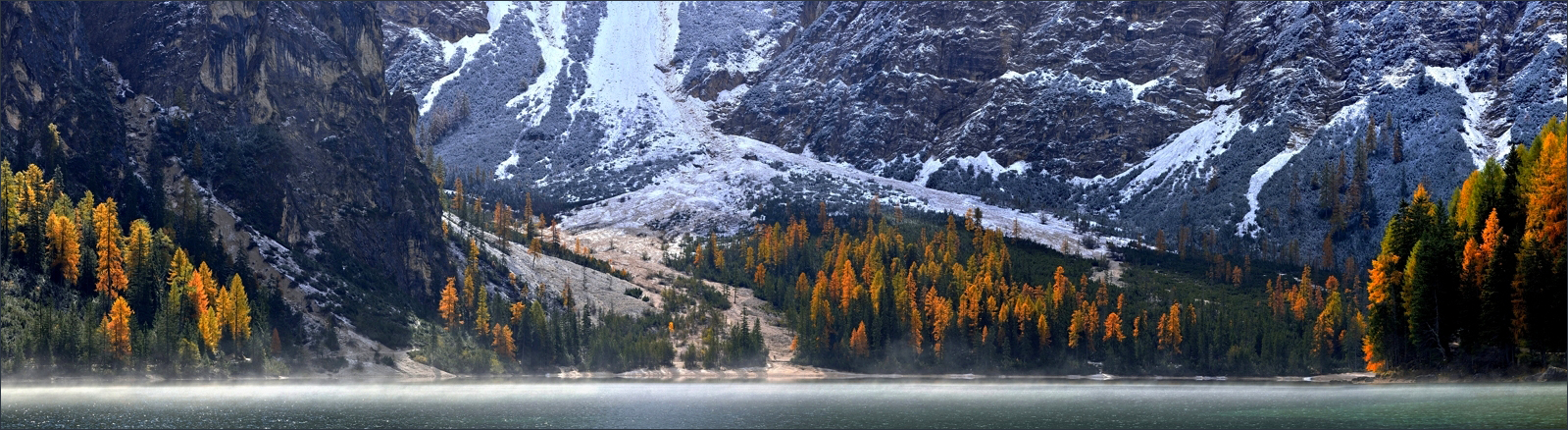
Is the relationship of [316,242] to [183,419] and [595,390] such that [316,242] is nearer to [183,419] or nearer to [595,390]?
[595,390]

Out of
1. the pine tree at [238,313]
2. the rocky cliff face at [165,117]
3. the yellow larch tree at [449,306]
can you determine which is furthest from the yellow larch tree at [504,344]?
the pine tree at [238,313]

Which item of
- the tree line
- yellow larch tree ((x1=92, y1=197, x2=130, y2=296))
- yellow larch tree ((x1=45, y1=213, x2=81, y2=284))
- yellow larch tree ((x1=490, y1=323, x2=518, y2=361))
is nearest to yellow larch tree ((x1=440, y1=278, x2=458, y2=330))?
yellow larch tree ((x1=490, y1=323, x2=518, y2=361))

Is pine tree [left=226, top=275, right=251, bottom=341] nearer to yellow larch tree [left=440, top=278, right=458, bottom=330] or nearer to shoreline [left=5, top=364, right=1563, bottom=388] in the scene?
shoreline [left=5, top=364, right=1563, bottom=388]

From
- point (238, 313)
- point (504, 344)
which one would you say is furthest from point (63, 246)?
point (504, 344)

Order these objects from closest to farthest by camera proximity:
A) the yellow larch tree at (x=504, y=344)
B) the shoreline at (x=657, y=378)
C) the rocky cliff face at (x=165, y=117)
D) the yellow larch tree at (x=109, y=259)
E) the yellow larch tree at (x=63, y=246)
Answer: the shoreline at (x=657, y=378) < the yellow larch tree at (x=63, y=246) < the yellow larch tree at (x=109, y=259) < the rocky cliff face at (x=165, y=117) < the yellow larch tree at (x=504, y=344)

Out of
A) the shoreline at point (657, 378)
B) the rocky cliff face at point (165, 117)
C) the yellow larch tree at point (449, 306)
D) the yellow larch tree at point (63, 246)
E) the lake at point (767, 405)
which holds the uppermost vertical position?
the rocky cliff face at point (165, 117)

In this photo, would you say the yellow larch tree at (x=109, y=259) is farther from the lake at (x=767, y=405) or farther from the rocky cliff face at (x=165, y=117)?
the lake at (x=767, y=405)

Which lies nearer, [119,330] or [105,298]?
[119,330]

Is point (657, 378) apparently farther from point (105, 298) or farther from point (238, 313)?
point (105, 298)

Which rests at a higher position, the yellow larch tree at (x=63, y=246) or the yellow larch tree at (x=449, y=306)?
the yellow larch tree at (x=63, y=246)
